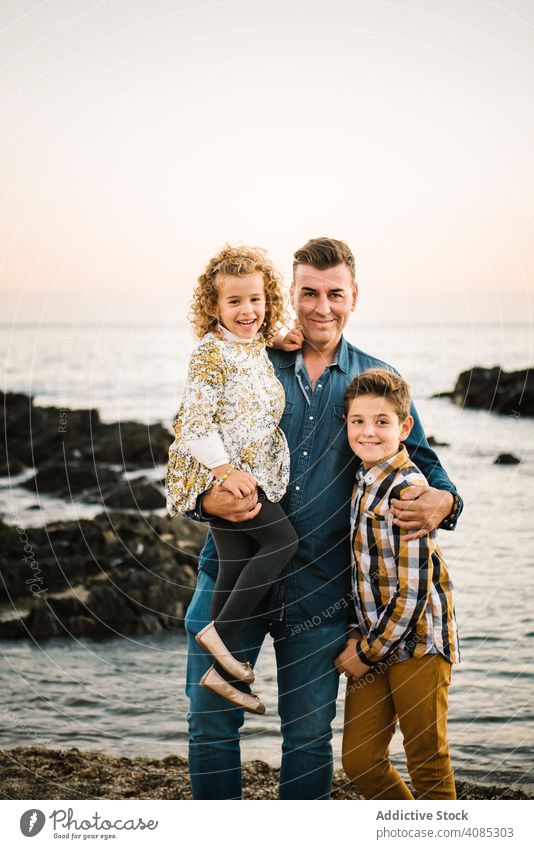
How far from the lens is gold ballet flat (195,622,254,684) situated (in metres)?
3.21

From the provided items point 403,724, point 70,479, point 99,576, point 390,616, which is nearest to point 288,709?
point 403,724

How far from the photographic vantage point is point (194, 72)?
188 inches

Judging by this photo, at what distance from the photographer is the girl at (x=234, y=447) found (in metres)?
3.22

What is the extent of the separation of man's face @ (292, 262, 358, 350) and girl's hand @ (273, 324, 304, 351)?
4cm

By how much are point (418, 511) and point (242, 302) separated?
958 mm

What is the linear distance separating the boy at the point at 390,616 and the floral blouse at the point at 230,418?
285mm

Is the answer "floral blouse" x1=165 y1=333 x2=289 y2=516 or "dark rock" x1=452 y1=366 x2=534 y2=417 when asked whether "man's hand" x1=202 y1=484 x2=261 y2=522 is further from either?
"dark rock" x1=452 y1=366 x2=534 y2=417

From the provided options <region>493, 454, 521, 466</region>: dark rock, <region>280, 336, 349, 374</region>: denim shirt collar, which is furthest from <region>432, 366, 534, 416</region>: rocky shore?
<region>280, 336, 349, 374</region>: denim shirt collar

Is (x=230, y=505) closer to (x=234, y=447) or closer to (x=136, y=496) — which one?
(x=234, y=447)

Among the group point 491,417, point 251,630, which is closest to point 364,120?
point 251,630

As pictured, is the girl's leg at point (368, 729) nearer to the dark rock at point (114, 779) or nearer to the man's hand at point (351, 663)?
the man's hand at point (351, 663)

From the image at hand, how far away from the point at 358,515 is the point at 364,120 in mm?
2379

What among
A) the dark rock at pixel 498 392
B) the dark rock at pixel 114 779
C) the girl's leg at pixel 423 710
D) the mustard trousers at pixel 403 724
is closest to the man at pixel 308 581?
the mustard trousers at pixel 403 724
